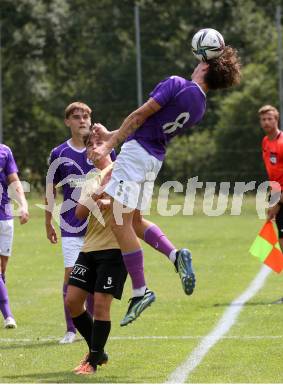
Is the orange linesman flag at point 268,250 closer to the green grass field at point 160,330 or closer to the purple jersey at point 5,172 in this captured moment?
the green grass field at point 160,330

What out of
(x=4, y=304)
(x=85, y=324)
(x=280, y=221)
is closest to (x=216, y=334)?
(x=85, y=324)

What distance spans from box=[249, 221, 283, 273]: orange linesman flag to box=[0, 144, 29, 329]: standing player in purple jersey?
4050mm

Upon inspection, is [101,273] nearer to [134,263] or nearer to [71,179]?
[134,263]

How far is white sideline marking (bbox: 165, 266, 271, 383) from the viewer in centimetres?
823

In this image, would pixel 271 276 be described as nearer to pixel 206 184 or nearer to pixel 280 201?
pixel 280 201

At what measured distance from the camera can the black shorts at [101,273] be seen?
829 centimetres

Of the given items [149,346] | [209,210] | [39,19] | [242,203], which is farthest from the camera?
[39,19]

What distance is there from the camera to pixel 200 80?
26.3 feet

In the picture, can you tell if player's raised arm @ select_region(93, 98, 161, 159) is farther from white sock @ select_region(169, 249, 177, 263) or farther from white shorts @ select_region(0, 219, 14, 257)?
white shorts @ select_region(0, 219, 14, 257)

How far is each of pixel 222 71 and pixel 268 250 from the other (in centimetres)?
683

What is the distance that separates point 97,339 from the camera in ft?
27.3

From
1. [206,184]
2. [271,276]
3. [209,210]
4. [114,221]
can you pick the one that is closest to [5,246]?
[114,221]

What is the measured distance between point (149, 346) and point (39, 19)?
36381 mm

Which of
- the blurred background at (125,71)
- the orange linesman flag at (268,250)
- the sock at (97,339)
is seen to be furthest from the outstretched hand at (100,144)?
the blurred background at (125,71)
